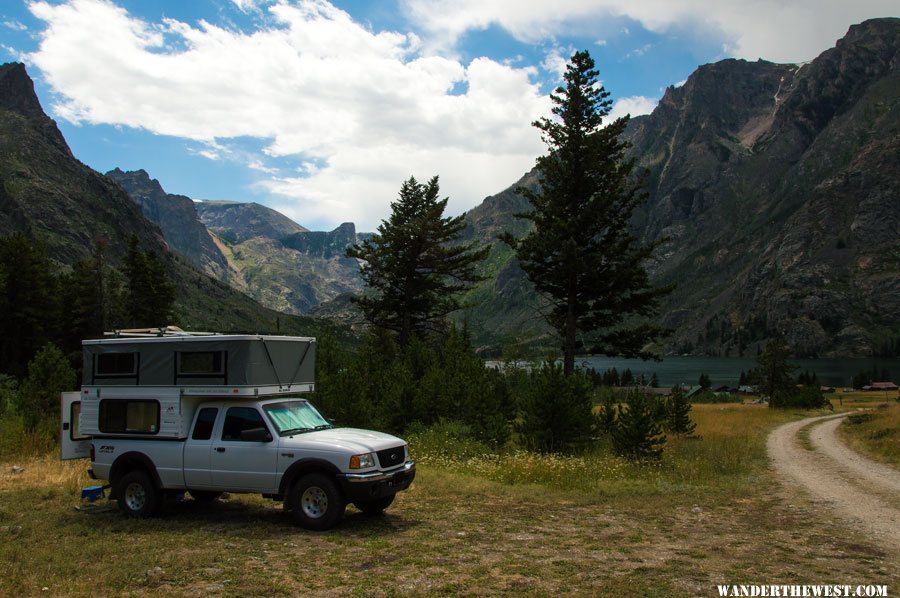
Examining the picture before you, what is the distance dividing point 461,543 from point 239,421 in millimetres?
4898

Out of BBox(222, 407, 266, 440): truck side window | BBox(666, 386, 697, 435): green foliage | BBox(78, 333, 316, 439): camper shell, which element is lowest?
BBox(666, 386, 697, 435): green foliage

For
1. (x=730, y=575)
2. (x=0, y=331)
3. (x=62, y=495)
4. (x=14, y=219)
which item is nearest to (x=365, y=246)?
(x=62, y=495)

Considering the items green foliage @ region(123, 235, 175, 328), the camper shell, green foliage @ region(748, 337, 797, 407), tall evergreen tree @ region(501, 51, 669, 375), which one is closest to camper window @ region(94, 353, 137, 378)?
the camper shell

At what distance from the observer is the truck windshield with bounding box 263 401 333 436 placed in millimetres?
11547

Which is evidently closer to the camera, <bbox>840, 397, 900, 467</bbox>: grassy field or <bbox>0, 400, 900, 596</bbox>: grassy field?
<bbox>0, 400, 900, 596</bbox>: grassy field

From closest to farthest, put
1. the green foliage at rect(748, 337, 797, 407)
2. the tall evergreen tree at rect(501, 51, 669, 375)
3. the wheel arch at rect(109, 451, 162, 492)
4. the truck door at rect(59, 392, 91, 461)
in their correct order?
the wheel arch at rect(109, 451, 162, 492)
the truck door at rect(59, 392, 91, 461)
the tall evergreen tree at rect(501, 51, 669, 375)
the green foliage at rect(748, 337, 797, 407)

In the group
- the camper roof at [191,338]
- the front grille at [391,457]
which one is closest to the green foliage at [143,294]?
the camper roof at [191,338]

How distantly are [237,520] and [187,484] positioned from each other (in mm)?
1216

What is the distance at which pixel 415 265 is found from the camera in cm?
3697

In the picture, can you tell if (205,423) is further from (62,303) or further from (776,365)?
(776,365)

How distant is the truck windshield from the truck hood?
0.95ft

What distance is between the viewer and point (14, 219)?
164375 mm

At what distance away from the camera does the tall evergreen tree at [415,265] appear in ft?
120

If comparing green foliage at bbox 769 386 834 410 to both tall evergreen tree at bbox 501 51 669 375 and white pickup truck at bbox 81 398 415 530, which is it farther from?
white pickup truck at bbox 81 398 415 530
